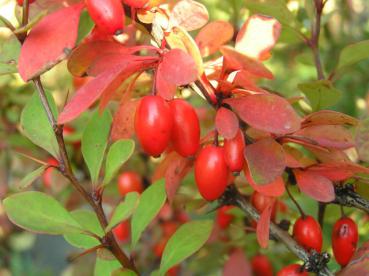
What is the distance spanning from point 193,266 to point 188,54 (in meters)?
0.84

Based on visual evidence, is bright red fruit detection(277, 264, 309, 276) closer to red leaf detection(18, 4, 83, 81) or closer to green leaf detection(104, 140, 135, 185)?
green leaf detection(104, 140, 135, 185)

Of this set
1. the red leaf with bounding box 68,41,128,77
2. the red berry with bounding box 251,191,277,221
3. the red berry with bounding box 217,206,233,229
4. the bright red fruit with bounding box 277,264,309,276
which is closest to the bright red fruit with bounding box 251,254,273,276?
the red berry with bounding box 217,206,233,229

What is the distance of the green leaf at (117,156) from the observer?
844 millimetres

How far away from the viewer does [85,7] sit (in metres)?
0.80

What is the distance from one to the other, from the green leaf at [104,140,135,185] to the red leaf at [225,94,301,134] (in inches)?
6.1

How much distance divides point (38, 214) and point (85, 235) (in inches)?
5.8

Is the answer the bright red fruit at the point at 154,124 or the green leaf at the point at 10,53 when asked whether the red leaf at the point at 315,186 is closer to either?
the bright red fruit at the point at 154,124

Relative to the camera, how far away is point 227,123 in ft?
2.63

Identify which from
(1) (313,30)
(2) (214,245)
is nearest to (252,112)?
(1) (313,30)

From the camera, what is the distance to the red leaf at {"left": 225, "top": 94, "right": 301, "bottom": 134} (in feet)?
2.50

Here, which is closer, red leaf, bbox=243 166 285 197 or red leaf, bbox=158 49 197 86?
red leaf, bbox=158 49 197 86

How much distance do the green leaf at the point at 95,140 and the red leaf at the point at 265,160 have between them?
23 centimetres

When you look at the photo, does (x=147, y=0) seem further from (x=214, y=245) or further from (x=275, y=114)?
(x=214, y=245)

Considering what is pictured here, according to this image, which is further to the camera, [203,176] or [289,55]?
[289,55]
